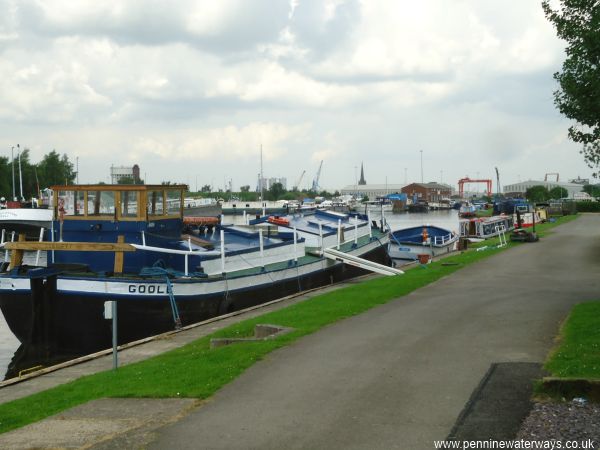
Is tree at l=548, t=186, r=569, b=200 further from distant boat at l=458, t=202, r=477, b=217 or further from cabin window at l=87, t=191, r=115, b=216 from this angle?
cabin window at l=87, t=191, r=115, b=216

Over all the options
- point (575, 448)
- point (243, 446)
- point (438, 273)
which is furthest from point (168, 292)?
point (575, 448)

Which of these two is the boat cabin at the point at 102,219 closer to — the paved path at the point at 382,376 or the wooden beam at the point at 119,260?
the wooden beam at the point at 119,260

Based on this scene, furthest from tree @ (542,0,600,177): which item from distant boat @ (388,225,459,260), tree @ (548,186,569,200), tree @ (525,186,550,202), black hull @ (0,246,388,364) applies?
tree @ (548,186,569,200)

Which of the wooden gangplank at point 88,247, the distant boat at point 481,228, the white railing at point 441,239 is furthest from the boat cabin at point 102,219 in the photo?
the distant boat at point 481,228

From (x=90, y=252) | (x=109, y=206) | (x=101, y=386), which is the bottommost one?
(x=101, y=386)

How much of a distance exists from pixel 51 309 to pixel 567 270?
17171mm

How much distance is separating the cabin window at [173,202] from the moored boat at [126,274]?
0.04 m

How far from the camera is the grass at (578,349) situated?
10.0m

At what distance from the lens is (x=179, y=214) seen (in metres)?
22.7

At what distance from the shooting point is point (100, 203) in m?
20.8

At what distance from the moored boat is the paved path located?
18.7ft

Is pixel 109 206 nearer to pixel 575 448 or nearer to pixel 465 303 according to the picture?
pixel 465 303

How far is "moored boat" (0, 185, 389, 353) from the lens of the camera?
18.4 meters

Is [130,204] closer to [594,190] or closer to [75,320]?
[75,320]
